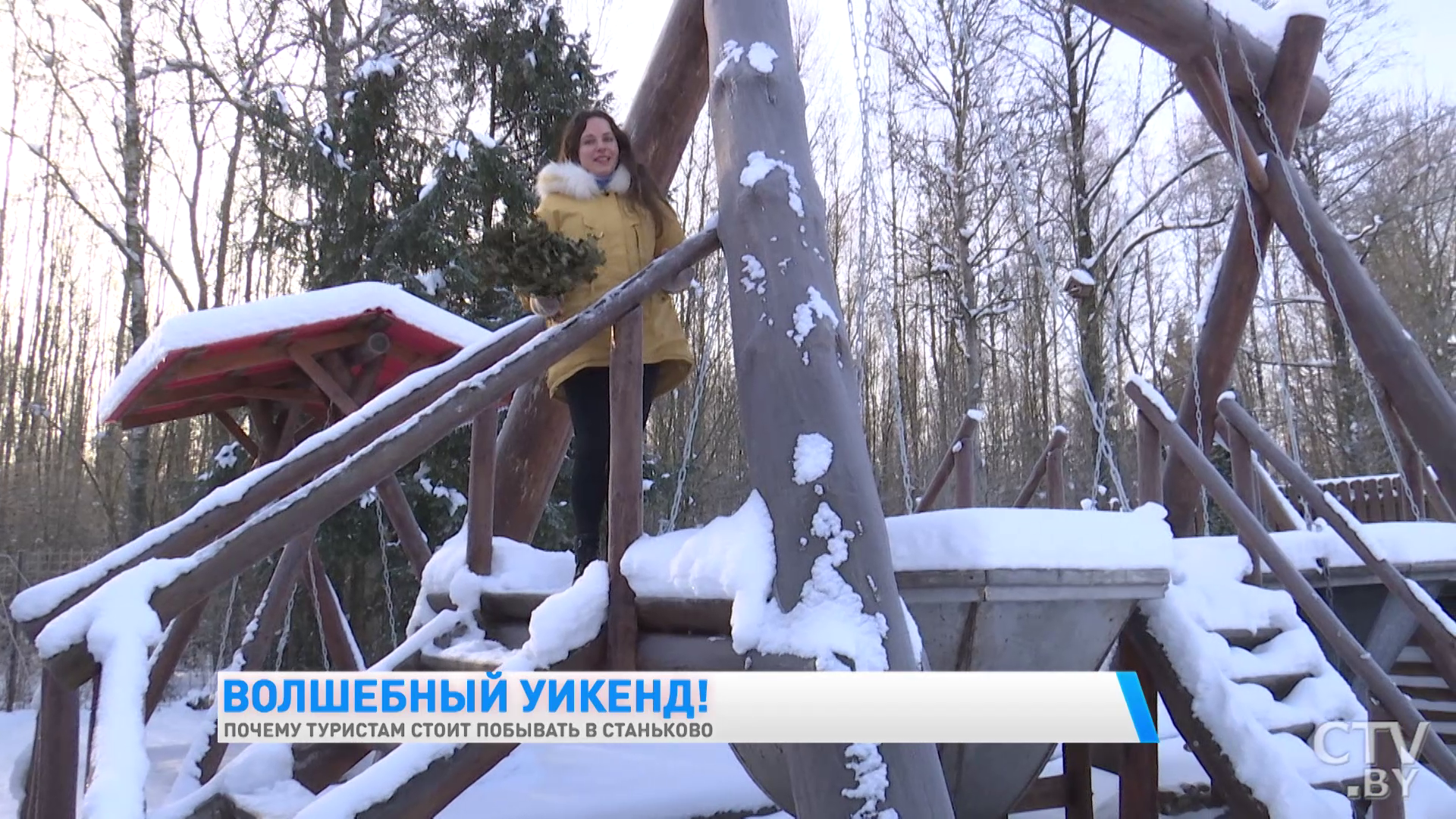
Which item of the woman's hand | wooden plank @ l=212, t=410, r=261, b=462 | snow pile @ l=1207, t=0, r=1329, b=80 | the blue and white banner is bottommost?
the blue and white banner

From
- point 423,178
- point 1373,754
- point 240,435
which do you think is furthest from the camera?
point 423,178

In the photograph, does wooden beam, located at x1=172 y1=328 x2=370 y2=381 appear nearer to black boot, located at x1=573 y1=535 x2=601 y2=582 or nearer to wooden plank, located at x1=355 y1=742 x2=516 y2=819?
black boot, located at x1=573 y1=535 x2=601 y2=582

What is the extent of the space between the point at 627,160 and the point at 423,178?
7517 mm

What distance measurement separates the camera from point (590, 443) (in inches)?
118

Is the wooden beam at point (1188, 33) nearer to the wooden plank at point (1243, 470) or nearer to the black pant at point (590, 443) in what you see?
the wooden plank at point (1243, 470)

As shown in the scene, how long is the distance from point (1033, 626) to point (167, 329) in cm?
354

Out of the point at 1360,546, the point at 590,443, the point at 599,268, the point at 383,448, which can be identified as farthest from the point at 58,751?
the point at 1360,546

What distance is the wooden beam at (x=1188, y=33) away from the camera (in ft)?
13.4

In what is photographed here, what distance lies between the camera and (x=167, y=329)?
13.0 ft

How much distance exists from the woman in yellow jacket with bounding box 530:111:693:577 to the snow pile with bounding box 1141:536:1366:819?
1748 mm

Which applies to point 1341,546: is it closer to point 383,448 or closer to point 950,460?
point 950,460

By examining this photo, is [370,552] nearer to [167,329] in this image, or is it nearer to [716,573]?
[167,329]

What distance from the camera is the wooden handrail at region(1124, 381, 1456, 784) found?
3186 millimetres

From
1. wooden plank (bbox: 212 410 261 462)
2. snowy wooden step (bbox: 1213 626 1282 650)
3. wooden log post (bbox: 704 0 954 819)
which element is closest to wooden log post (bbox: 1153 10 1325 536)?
snowy wooden step (bbox: 1213 626 1282 650)
